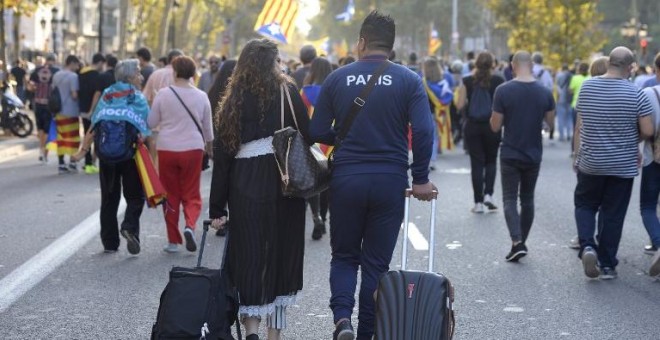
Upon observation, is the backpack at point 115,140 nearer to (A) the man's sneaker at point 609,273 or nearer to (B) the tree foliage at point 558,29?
(A) the man's sneaker at point 609,273

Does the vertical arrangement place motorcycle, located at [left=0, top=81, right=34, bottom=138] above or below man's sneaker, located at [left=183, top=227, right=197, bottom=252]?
below

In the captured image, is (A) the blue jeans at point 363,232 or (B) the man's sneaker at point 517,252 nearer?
(A) the blue jeans at point 363,232

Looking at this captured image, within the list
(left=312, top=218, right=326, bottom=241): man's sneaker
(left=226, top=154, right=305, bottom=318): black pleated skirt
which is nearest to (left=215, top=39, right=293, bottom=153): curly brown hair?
(left=226, top=154, right=305, bottom=318): black pleated skirt

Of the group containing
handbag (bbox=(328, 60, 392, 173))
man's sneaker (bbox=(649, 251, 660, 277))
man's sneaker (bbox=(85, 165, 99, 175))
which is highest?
handbag (bbox=(328, 60, 392, 173))

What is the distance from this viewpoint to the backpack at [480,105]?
1387cm

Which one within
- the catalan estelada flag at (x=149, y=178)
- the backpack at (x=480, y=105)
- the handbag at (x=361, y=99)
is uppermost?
the handbag at (x=361, y=99)

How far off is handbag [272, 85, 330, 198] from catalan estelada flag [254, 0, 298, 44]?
13.3 meters

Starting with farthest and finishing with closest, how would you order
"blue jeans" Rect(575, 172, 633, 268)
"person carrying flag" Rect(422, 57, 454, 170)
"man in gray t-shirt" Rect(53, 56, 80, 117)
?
"person carrying flag" Rect(422, 57, 454, 170) < "man in gray t-shirt" Rect(53, 56, 80, 117) < "blue jeans" Rect(575, 172, 633, 268)

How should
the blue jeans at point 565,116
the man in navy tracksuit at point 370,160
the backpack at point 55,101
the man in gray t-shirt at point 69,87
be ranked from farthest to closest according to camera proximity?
the blue jeans at point 565,116
the man in gray t-shirt at point 69,87
the backpack at point 55,101
the man in navy tracksuit at point 370,160

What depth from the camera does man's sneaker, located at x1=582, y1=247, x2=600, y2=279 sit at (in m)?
9.52

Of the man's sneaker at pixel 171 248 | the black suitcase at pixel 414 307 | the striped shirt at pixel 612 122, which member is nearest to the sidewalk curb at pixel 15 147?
the man's sneaker at pixel 171 248

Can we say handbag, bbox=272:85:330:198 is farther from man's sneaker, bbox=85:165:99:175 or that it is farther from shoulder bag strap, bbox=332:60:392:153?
man's sneaker, bbox=85:165:99:175

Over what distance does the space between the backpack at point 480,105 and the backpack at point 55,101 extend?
713 cm

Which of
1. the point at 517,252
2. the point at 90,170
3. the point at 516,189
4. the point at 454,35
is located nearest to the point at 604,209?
the point at 517,252
